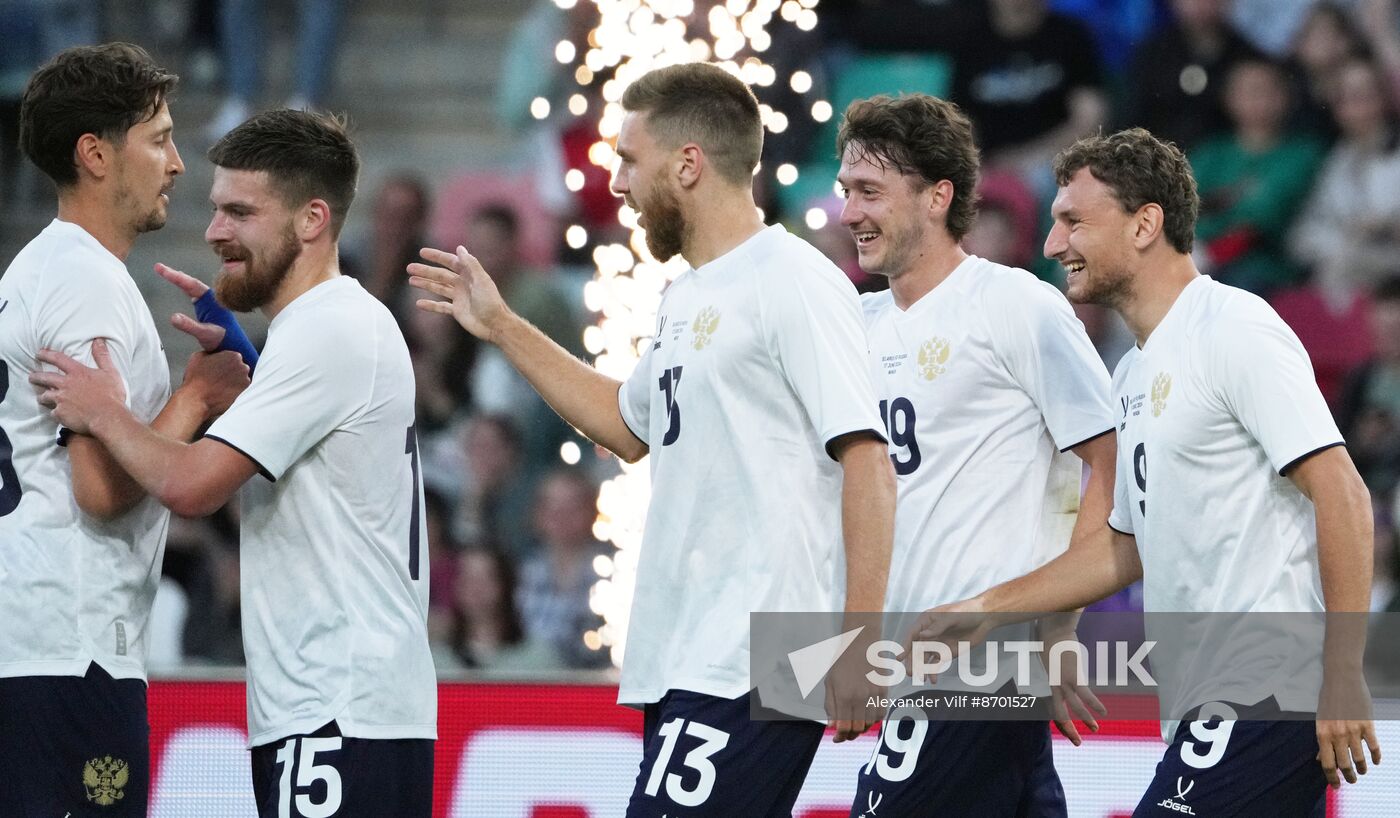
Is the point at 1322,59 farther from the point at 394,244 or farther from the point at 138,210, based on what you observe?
the point at 138,210

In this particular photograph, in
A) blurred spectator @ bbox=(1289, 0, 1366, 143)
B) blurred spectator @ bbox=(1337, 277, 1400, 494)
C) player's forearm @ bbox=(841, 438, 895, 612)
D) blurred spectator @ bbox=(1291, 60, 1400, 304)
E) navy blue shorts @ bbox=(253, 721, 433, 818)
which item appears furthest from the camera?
blurred spectator @ bbox=(1289, 0, 1366, 143)

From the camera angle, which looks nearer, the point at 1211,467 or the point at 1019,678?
the point at 1211,467

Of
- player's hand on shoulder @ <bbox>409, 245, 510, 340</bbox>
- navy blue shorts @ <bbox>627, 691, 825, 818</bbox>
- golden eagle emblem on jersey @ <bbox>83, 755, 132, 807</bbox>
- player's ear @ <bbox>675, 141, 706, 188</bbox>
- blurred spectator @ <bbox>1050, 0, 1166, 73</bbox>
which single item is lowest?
golden eagle emblem on jersey @ <bbox>83, 755, 132, 807</bbox>

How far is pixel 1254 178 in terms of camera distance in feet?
33.1

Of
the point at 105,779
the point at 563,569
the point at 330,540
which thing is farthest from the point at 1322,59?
the point at 105,779

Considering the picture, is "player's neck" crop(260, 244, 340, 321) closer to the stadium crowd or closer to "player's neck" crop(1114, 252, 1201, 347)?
"player's neck" crop(1114, 252, 1201, 347)

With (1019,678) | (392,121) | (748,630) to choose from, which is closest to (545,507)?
(392,121)

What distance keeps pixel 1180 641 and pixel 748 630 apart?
1.11m

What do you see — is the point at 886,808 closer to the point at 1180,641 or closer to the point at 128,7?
the point at 1180,641

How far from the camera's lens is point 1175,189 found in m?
4.49

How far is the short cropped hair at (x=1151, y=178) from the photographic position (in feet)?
Result: 14.7

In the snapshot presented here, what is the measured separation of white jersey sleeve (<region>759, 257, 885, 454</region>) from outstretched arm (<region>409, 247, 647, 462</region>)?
768 millimetres

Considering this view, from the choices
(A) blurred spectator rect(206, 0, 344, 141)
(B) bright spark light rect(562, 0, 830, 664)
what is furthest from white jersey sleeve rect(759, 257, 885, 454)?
(A) blurred spectator rect(206, 0, 344, 141)

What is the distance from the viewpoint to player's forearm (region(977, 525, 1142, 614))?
14.5 feet
